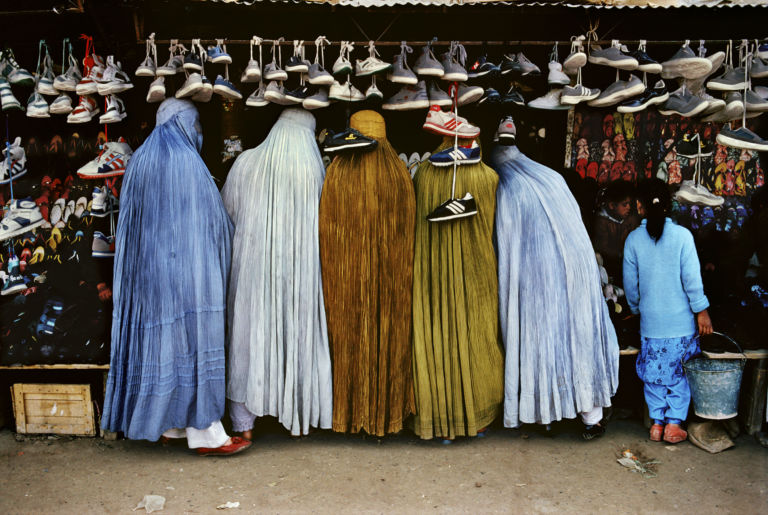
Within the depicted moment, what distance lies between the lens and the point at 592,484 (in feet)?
11.4

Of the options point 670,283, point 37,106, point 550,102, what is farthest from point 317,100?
point 670,283

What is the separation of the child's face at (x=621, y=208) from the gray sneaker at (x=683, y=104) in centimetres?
75

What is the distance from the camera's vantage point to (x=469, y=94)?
3.88 m

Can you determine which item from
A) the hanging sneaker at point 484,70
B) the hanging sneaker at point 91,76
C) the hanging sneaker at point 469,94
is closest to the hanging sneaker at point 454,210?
the hanging sneaker at point 469,94

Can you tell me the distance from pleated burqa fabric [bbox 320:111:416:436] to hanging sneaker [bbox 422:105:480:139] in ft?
1.26

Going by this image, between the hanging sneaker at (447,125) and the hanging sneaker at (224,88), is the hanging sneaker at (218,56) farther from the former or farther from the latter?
the hanging sneaker at (447,125)

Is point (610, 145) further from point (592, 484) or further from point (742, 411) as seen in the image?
point (592, 484)

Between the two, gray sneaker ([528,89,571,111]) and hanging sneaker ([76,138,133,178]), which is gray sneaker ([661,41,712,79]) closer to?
gray sneaker ([528,89,571,111])

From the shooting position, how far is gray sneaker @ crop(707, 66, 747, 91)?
4047 mm

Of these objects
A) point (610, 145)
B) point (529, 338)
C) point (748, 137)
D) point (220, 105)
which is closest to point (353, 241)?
point (529, 338)

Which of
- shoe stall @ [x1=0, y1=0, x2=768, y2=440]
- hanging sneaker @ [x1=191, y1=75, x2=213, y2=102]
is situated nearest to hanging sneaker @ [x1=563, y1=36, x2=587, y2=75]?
shoe stall @ [x1=0, y1=0, x2=768, y2=440]

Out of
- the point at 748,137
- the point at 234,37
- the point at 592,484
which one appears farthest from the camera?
the point at 234,37

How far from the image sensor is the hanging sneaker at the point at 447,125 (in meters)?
3.83

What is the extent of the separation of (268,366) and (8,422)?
2123 millimetres
